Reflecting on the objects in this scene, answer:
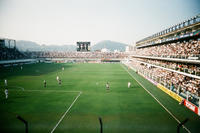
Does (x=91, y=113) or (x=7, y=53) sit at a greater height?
(x=7, y=53)

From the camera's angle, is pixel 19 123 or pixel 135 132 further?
pixel 19 123

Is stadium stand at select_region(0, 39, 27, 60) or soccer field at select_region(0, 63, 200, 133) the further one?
stadium stand at select_region(0, 39, 27, 60)

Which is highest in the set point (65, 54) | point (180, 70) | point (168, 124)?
point (65, 54)

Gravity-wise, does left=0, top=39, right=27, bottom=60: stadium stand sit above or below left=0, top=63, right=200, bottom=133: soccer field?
above

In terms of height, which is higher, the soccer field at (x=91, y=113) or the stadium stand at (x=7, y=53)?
the stadium stand at (x=7, y=53)

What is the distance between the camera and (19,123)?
11.1 metres

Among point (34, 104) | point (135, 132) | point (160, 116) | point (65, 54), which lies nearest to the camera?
point (135, 132)

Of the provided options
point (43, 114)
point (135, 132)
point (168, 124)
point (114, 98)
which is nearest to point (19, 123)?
point (43, 114)

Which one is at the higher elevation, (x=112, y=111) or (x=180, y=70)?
(x=180, y=70)

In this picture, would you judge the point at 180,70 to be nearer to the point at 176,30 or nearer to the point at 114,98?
the point at 176,30

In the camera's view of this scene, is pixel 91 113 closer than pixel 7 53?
Yes

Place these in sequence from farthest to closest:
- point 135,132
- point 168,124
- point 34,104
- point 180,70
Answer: point 180,70 < point 34,104 < point 168,124 < point 135,132

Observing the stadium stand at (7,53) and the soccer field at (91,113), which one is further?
the stadium stand at (7,53)

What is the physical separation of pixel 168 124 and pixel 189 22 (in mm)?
19070
